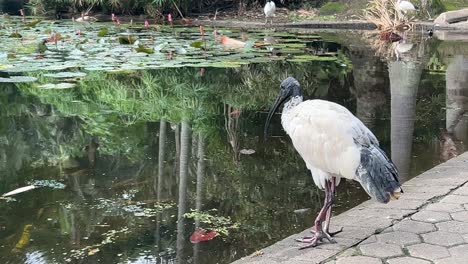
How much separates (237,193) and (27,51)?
7.97m

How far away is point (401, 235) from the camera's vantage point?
A: 130 inches

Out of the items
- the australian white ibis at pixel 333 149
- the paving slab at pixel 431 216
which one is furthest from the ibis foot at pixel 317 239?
the paving slab at pixel 431 216

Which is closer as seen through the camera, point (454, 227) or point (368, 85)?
point (454, 227)

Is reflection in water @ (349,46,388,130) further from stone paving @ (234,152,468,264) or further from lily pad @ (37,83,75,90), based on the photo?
lily pad @ (37,83,75,90)

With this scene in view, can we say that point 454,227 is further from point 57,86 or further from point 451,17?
point 451,17

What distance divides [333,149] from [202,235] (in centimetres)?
106

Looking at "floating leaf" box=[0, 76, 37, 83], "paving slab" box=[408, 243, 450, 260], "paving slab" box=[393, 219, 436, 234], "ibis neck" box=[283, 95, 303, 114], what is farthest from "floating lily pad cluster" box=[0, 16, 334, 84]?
"paving slab" box=[408, 243, 450, 260]

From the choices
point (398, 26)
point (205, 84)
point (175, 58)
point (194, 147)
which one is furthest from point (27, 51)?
point (398, 26)

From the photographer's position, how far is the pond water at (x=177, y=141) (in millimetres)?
3846

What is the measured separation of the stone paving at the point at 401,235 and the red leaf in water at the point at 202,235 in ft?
1.65

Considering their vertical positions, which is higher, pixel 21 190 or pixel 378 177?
pixel 378 177

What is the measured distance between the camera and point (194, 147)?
18.5ft

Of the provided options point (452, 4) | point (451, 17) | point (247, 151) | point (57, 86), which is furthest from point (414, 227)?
point (452, 4)

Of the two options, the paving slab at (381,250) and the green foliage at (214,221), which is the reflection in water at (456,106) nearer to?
Answer: the green foliage at (214,221)
